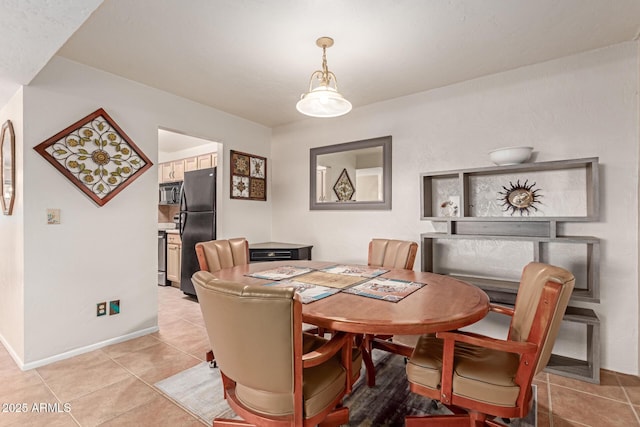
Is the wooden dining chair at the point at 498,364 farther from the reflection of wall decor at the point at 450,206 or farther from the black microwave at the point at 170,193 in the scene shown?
the black microwave at the point at 170,193

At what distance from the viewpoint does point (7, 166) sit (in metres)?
2.60

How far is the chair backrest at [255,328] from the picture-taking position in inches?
42.4

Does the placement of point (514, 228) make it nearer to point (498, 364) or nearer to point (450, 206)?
point (450, 206)

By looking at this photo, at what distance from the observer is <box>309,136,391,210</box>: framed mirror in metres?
3.45

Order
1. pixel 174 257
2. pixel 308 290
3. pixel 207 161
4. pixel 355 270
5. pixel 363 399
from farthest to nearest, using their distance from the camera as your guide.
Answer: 1. pixel 207 161
2. pixel 174 257
3. pixel 355 270
4. pixel 363 399
5. pixel 308 290

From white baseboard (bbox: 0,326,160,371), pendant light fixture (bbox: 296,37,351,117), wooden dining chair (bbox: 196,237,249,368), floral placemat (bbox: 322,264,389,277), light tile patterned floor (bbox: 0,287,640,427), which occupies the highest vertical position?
pendant light fixture (bbox: 296,37,351,117)

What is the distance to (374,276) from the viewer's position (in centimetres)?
212

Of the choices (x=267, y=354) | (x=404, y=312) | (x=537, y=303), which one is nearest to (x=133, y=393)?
(x=267, y=354)

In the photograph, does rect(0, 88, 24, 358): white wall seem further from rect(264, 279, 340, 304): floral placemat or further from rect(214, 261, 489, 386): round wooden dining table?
rect(214, 261, 489, 386): round wooden dining table

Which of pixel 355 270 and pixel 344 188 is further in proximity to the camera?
pixel 344 188

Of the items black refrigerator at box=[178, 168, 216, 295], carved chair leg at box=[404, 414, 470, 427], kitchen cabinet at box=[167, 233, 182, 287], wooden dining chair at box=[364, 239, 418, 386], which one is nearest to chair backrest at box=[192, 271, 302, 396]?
carved chair leg at box=[404, 414, 470, 427]

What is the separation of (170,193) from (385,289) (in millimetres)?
4637

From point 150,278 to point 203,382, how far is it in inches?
54.9

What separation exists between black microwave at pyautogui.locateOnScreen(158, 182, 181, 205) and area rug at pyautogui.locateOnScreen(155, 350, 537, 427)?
3.50 m
